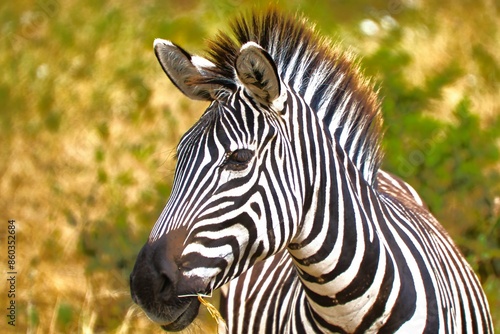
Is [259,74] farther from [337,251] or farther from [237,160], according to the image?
[337,251]

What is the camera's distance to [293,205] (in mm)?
3654

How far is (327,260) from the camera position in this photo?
12.3ft

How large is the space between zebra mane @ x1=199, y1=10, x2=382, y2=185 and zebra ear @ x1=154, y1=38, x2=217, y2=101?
90mm

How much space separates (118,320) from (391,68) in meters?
4.34

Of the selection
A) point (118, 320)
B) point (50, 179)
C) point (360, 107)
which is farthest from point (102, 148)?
point (360, 107)

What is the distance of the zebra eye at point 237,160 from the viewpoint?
3.56m

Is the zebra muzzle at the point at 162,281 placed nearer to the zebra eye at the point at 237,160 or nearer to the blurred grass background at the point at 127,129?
the zebra eye at the point at 237,160

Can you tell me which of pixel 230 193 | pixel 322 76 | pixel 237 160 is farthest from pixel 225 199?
pixel 322 76

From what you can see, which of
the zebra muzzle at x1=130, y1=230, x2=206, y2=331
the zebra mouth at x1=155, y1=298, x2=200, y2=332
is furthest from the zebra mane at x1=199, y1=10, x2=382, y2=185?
the zebra mouth at x1=155, y1=298, x2=200, y2=332

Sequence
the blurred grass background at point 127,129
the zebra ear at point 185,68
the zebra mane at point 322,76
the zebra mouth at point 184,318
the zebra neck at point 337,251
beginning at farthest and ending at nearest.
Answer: the blurred grass background at point 127,129, the zebra mane at point 322,76, the zebra ear at point 185,68, the zebra neck at point 337,251, the zebra mouth at point 184,318

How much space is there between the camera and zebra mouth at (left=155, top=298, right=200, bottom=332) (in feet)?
11.5

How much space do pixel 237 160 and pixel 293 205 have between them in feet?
1.05

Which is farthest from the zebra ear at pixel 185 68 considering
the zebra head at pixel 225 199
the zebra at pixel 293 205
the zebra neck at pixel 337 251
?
the zebra neck at pixel 337 251

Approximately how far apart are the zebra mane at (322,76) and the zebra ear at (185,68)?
0.09 m
